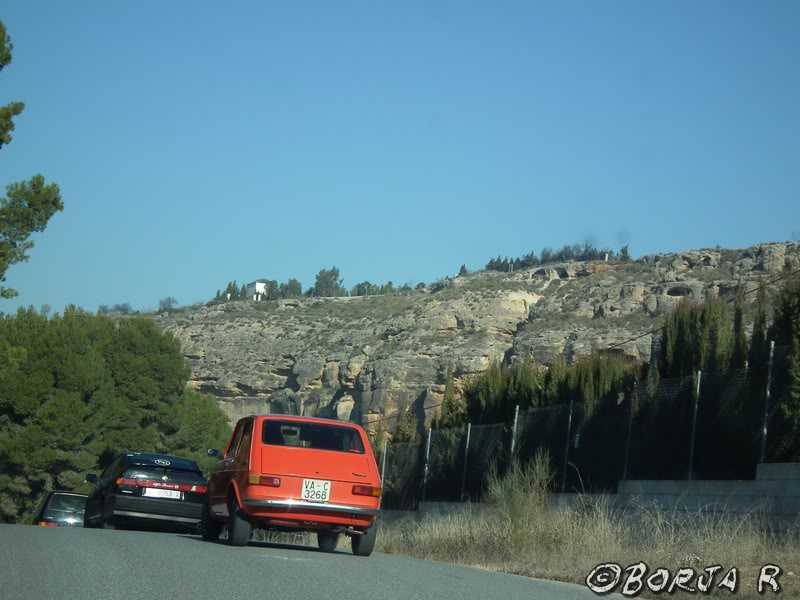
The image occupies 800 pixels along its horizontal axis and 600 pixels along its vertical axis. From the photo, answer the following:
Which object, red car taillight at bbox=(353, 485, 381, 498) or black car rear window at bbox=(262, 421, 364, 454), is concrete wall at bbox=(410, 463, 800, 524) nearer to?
red car taillight at bbox=(353, 485, 381, 498)

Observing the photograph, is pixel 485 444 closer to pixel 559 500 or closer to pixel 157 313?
pixel 559 500

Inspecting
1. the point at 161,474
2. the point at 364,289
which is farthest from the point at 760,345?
the point at 364,289

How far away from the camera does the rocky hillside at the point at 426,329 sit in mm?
65062

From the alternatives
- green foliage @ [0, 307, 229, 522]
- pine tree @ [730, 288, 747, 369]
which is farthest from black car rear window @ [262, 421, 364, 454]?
green foliage @ [0, 307, 229, 522]

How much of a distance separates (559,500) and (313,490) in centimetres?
873

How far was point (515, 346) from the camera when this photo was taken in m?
68.1

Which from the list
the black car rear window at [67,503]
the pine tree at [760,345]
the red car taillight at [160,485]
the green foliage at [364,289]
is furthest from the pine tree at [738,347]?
the green foliage at [364,289]

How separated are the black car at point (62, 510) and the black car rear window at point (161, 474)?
6188 millimetres

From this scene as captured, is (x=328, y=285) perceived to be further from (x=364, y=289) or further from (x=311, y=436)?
(x=311, y=436)

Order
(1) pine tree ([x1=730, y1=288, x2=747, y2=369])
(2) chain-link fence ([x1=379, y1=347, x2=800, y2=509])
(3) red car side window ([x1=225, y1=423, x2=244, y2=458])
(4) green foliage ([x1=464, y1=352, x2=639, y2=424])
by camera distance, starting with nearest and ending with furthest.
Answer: (3) red car side window ([x1=225, y1=423, x2=244, y2=458]), (2) chain-link fence ([x1=379, y1=347, x2=800, y2=509]), (1) pine tree ([x1=730, y1=288, x2=747, y2=369]), (4) green foliage ([x1=464, y1=352, x2=639, y2=424])

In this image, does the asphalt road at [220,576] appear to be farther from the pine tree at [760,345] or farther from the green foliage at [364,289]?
the green foliage at [364,289]

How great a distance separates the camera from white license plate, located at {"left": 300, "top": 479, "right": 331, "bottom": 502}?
1406cm

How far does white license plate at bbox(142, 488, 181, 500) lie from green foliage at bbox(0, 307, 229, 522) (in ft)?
68.2

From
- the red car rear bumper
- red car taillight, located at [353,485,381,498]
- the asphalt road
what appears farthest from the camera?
red car taillight, located at [353,485,381,498]
